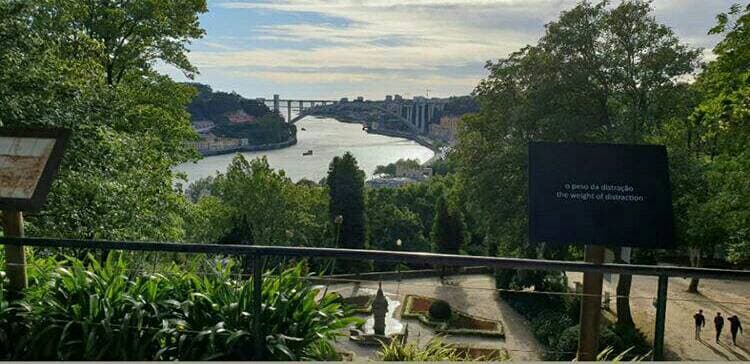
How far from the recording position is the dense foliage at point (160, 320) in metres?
3.12

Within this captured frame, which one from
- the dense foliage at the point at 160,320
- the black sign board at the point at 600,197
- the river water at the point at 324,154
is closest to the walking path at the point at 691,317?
the black sign board at the point at 600,197

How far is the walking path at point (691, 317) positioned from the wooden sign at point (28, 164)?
998 cm

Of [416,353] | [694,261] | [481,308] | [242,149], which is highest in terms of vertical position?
[416,353]

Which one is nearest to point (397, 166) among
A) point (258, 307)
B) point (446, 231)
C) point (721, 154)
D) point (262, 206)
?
point (446, 231)

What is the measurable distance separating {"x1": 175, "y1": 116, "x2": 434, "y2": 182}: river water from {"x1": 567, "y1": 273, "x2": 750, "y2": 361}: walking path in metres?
72.2

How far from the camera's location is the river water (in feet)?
341

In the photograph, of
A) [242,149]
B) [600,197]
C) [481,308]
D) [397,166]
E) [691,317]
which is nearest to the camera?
[600,197]

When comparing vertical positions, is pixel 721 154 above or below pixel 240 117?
below

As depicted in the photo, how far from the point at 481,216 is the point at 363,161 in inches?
4396

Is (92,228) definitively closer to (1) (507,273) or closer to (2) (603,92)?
(2) (603,92)

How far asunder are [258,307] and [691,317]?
16850 mm

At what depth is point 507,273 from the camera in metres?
22.8

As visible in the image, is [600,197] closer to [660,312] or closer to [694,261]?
[660,312]

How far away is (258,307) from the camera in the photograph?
299 cm
